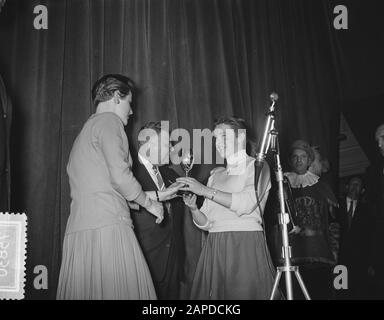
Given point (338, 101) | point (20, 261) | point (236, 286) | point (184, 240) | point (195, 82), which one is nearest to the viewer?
point (236, 286)

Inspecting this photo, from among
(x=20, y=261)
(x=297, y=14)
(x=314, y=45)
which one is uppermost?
(x=297, y=14)

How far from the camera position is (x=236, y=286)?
225 centimetres

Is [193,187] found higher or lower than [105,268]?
higher

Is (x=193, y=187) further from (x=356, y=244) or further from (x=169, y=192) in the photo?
(x=356, y=244)

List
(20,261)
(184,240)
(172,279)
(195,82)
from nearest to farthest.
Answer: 1. (20,261)
2. (172,279)
3. (184,240)
4. (195,82)

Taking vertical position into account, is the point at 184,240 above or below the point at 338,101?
below

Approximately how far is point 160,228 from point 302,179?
1.27m

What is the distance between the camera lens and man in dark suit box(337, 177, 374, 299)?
358 centimetres

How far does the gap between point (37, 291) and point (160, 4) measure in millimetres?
2264

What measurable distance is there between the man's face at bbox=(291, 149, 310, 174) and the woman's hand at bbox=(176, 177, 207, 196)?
1.44 m

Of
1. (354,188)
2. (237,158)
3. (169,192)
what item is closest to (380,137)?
(354,188)

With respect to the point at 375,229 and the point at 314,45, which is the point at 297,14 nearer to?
the point at 314,45

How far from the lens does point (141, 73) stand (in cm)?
340
